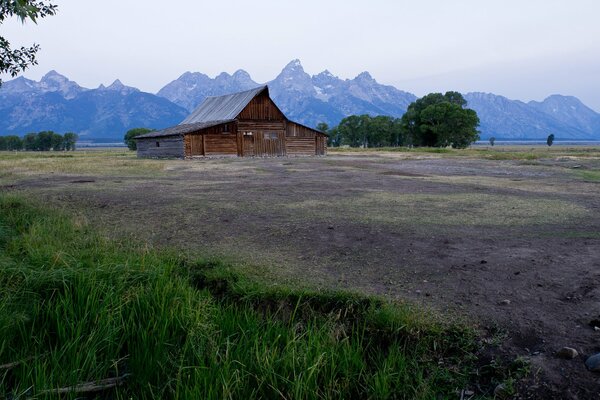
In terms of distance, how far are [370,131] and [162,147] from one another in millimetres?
59554

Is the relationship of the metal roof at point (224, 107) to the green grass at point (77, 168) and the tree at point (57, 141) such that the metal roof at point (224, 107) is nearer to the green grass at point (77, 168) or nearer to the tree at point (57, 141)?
the green grass at point (77, 168)

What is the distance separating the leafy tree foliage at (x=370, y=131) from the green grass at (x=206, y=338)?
86061 mm

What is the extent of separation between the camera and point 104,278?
4.92 meters

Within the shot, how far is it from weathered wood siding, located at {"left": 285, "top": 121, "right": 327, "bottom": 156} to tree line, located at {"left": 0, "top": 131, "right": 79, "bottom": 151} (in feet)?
283

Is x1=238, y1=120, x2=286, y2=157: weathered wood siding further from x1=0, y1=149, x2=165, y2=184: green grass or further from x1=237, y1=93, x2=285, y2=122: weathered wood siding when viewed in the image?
x1=0, y1=149, x2=165, y2=184: green grass

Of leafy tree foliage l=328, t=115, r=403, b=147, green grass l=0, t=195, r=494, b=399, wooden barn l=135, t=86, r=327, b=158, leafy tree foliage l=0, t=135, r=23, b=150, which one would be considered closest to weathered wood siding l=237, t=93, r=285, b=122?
wooden barn l=135, t=86, r=327, b=158

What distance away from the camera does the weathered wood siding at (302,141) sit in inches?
1810

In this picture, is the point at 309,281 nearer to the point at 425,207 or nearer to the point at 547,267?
the point at 547,267

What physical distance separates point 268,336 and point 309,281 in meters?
1.34

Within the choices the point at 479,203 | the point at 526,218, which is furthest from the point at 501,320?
the point at 479,203

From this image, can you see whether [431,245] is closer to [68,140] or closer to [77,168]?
[77,168]

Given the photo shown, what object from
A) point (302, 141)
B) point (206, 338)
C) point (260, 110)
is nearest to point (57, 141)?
point (260, 110)

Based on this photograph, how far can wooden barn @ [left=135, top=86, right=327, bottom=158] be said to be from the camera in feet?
134

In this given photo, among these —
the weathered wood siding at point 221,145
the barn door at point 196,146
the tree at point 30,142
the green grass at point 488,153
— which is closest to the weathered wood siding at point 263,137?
the weathered wood siding at point 221,145
